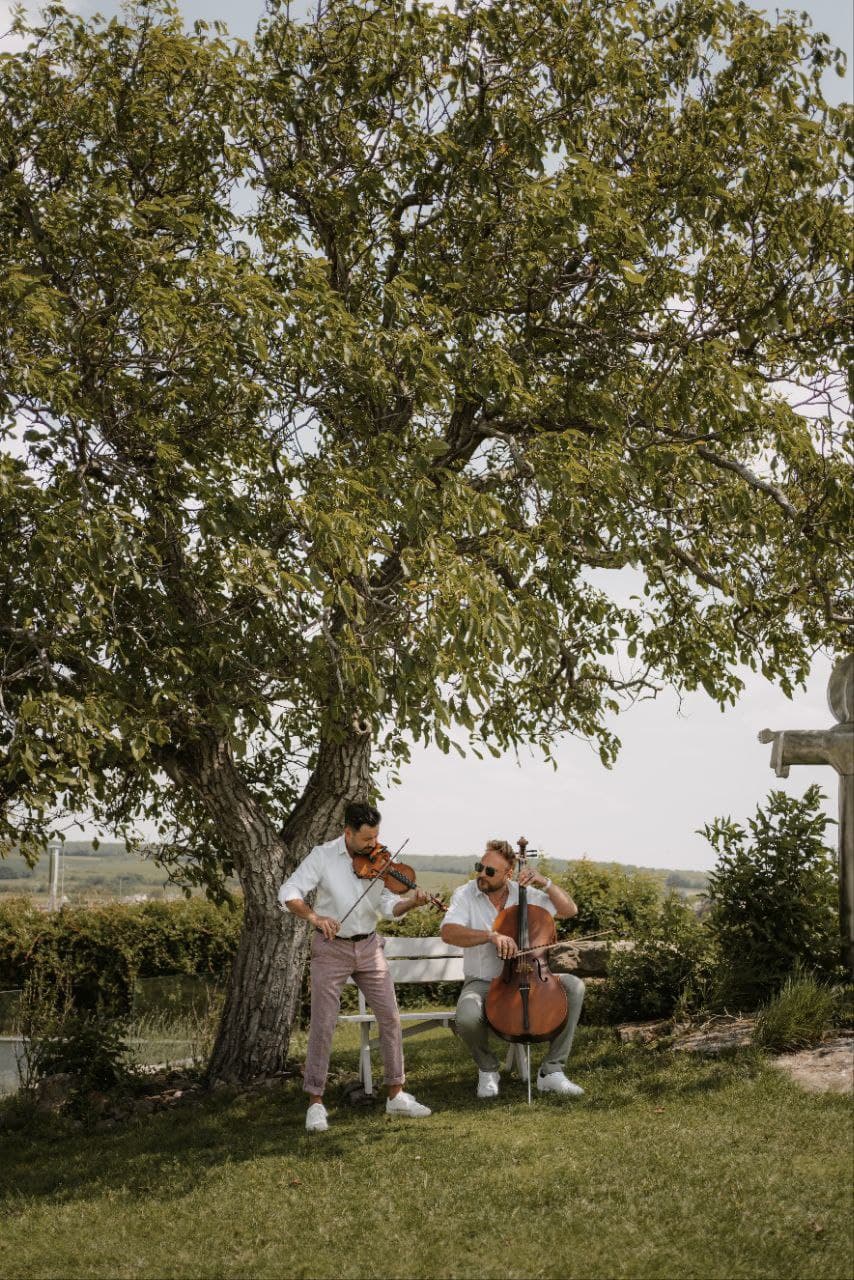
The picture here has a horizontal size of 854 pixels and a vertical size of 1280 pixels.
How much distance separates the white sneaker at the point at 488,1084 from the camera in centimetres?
843

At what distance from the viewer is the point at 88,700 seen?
8047mm

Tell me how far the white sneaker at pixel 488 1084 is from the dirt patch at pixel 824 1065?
181 cm

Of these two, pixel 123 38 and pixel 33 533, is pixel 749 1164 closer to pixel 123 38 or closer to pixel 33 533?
pixel 33 533

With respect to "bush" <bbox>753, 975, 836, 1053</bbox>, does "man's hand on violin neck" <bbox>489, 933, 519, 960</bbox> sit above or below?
above

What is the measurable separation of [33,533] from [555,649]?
367 centimetres

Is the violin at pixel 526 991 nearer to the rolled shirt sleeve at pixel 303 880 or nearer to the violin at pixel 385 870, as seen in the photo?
the violin at pixel 385 870

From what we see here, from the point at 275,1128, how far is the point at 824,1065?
11.7 ft

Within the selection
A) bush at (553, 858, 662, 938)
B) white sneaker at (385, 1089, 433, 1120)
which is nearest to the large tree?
white sneaker at (385, 1089, 433, 1120)

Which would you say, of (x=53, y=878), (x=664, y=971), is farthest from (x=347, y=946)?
(x=53, y=878)

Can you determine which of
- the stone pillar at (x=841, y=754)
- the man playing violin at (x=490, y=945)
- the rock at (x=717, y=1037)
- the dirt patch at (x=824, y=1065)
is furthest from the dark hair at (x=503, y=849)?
the stone pillar at (x=841, y=754)

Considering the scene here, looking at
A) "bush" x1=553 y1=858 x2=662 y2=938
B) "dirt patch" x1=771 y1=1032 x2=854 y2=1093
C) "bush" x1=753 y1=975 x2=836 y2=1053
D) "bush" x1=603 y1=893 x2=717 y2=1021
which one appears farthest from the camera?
"bush" x1=553 y1=858 x2=662 y2=938

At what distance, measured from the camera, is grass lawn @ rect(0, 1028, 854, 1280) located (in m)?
5.80

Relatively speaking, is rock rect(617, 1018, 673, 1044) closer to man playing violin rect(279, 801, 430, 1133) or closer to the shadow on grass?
the shadow on grass

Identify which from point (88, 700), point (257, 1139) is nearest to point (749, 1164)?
point (257, 1139)
